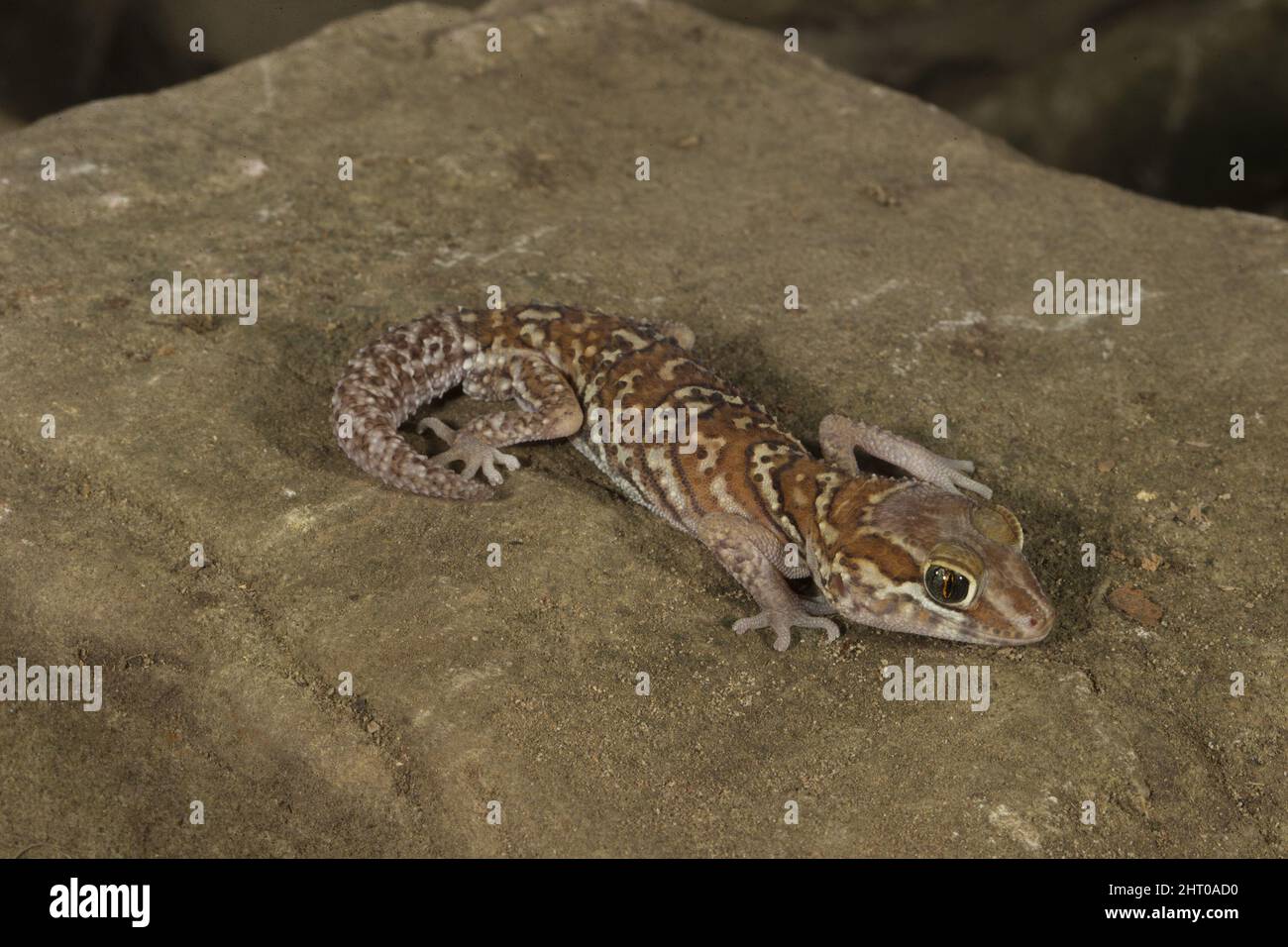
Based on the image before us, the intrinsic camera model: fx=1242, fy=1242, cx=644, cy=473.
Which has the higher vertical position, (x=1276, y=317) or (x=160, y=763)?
(x=1276, y=317)

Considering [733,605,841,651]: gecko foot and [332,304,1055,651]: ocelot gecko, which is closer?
[332,304,1055,651]: ocelot gecko

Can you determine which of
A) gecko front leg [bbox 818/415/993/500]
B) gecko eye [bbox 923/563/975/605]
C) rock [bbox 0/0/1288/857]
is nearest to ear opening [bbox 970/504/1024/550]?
gecko eye [bbox 923/563/975/605]

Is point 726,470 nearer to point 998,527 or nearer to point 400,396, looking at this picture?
point 998,527

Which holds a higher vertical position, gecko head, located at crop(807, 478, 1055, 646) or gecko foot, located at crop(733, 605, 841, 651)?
gecko head, located at crop(807, 478, 1055, 646)

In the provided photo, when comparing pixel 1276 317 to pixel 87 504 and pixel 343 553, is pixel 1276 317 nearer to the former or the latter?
pixel 343 553

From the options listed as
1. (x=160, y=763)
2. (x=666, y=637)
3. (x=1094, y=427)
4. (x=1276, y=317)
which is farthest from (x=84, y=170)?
(x=1276, y=317)

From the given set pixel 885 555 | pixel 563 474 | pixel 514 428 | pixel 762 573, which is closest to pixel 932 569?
pixel 885 555

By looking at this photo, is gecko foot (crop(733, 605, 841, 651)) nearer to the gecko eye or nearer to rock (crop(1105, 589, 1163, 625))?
the gecko eye
